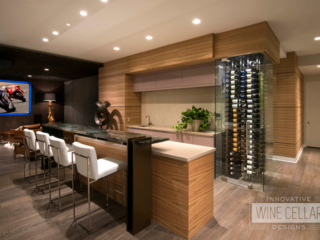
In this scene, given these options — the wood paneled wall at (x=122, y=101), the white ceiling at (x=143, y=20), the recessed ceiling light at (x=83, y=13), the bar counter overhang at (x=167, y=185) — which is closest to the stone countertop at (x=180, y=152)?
the bar counter overhang at (x=167, y=185)

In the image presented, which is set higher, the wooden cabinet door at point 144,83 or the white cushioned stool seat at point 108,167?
the wooden cabinet door at point 144,83

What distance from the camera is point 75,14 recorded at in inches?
117

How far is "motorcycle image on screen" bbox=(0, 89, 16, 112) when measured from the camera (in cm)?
746

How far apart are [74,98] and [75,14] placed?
5458 mm

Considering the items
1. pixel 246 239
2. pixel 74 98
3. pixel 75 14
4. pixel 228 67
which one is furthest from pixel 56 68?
pixel 246 239

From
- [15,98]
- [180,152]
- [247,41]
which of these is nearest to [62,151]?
[180,152]

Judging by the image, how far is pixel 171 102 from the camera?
5.30m

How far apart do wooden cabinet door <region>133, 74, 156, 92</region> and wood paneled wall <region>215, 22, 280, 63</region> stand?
203 centimetres

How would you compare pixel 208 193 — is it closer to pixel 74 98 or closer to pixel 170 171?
pixel 170 171

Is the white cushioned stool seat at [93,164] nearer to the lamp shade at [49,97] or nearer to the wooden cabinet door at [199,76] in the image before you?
the wooden cabinet door at [199,76]

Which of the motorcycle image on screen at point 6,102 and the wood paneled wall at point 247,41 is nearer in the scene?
the wood paneled wall at point 247,41

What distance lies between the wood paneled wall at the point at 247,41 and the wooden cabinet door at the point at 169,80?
1.16 m

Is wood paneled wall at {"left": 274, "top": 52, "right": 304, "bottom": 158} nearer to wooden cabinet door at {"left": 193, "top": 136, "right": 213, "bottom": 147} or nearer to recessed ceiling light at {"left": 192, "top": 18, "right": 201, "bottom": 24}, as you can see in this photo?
wooden cabinet door at {"left": 193, "top": 136, "right": 213, "bottom": 147}

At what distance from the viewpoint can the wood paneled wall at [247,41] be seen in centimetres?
313
